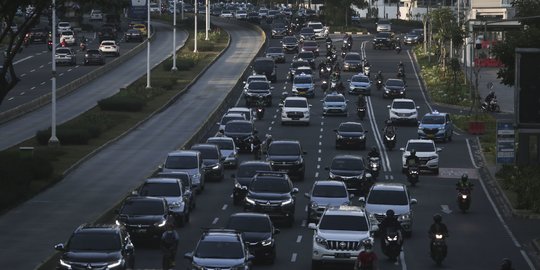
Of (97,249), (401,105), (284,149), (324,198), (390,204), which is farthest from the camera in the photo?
(401,105)

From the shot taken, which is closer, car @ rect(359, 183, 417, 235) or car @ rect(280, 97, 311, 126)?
car @ rect(359, 183, 417, 235)

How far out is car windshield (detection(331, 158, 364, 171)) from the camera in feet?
177

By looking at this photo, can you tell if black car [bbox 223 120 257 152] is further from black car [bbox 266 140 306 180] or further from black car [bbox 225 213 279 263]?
black car [bbox 225 213 279 263]

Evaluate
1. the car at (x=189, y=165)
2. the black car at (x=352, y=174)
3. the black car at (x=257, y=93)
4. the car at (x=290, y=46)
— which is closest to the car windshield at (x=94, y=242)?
the car at (x=189, y=165)

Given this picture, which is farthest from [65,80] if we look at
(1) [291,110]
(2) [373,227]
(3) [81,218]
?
(2) [373,227]

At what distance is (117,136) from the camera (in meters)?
Answer: 72.7

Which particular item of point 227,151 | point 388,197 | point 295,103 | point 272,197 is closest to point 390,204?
point 388,197

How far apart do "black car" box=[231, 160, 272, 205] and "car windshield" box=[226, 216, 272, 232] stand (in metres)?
11.8

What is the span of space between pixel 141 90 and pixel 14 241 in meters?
52.8

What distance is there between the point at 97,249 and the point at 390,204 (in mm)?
12205

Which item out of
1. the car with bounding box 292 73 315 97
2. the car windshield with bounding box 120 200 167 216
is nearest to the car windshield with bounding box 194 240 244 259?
the car windshield with bounding box 120 200 167 216

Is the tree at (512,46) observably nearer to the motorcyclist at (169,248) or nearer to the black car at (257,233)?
the black car at (257,233)

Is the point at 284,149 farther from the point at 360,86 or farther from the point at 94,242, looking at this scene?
the point at 360,86

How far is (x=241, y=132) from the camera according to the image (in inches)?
2657
